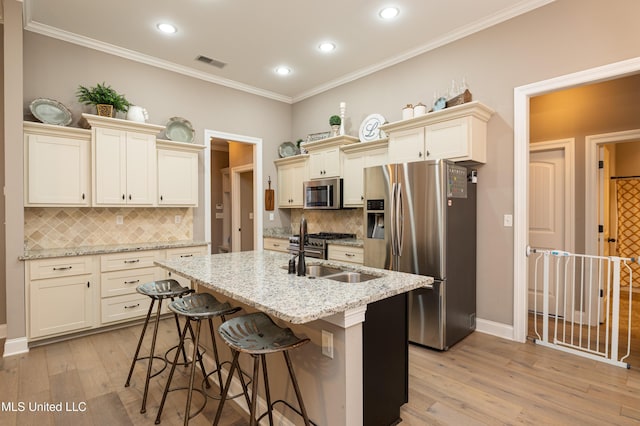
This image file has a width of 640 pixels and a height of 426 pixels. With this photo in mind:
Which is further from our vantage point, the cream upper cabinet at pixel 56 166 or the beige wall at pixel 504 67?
the cream upper cabinet at pixel 56 166

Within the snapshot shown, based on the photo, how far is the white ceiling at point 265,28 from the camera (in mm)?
3051

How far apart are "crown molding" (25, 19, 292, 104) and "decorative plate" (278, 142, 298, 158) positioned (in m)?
0.80

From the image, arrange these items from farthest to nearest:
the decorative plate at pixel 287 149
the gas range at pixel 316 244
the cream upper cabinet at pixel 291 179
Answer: the decorative plate at pixel 287 149, the cream upper cabinet at pixel 291 179, the gas range at pixel 316 244

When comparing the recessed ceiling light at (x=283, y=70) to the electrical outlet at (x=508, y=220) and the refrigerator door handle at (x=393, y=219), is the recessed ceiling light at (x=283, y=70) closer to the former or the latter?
the refrigerator door handle at (x=393, y=219)

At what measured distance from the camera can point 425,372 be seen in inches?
102

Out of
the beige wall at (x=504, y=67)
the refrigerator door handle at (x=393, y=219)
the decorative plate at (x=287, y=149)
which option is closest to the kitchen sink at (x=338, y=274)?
the refrigerator door handle at (x=393, y=219)

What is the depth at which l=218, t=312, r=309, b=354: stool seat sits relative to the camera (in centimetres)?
149

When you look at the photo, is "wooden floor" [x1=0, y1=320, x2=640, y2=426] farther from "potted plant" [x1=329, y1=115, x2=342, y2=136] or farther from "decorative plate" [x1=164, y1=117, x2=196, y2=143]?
"potted plant" [x1=329, y1=115, x2=342, y2=136]

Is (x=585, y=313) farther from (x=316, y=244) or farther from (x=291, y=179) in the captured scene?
(x=291, y=179)

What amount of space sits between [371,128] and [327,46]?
3.73ft

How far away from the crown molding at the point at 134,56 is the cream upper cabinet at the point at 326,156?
1.32 metres

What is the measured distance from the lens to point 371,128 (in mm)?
4332

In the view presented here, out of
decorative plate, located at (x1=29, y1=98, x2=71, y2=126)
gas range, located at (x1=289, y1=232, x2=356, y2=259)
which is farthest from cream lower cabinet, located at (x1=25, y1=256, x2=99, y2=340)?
gas range, located at (x1=289, y1=232, x2=356, y2=259)

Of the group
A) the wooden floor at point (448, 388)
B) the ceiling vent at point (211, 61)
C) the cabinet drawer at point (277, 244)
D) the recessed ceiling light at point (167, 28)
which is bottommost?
the wooden floor at point (448, 388)
